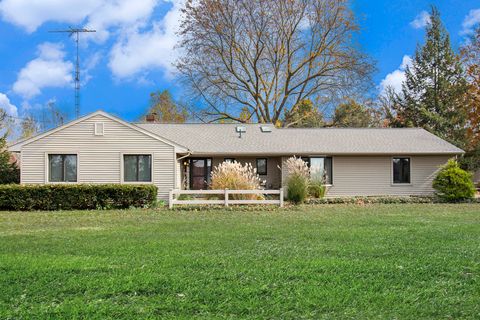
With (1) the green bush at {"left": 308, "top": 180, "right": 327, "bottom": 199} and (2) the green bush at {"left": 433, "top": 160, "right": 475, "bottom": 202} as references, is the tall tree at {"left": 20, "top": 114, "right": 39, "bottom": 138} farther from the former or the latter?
(2) the green bush at {"left": 433, "top": 160, "right": 475, "bottom": 202}

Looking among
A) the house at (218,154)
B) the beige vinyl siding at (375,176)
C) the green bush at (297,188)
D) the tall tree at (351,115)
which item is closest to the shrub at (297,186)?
the green bush at (297,188)

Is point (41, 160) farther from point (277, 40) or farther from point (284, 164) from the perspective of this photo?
point (277, 40)

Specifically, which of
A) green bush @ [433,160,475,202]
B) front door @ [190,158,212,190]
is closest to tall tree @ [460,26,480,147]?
green bush @ [433,160,475,202]

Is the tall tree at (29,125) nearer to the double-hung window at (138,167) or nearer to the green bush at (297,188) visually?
the double-hung window at (138,167)

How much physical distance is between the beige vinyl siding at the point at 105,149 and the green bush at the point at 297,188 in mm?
5151

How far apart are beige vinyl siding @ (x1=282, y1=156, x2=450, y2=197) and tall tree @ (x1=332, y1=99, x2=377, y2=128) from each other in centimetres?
1486

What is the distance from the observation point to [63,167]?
19141mm

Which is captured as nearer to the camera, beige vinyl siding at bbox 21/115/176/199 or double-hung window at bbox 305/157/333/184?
beige vinyl siding at bbox 21/115/176/199

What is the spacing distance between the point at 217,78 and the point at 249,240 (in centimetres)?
2726

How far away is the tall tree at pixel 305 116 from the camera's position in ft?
121

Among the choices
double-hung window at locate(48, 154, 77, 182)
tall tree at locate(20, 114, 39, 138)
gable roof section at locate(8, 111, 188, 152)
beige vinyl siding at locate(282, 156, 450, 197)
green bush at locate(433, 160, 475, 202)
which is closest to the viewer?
gable roof section at locate(8, 111, 188, 152)

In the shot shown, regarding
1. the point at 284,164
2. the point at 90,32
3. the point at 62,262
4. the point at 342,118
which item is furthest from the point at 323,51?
the point at 62,262

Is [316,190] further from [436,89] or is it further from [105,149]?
[436,89]

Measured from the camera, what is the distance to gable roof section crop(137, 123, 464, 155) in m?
21.9
